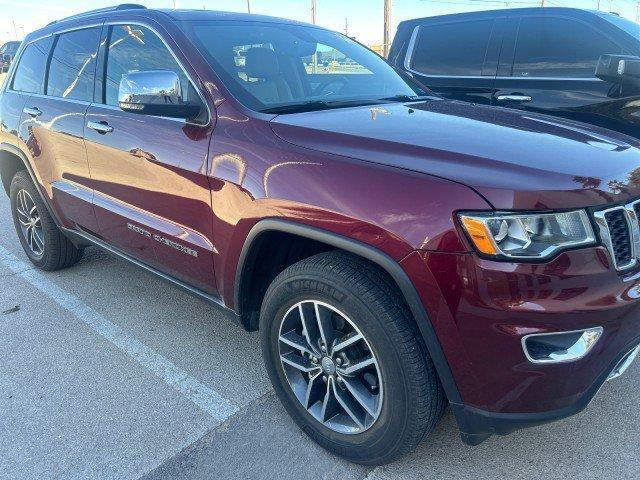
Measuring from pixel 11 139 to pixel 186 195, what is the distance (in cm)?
250

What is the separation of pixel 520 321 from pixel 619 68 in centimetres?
→ 303

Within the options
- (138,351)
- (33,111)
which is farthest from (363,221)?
(33,111)

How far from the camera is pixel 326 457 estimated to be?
2.29 m

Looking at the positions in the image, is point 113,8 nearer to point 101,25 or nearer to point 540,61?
point 101,25

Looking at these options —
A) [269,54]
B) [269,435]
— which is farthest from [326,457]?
[269,54]

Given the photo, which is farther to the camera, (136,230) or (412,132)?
(136,230)

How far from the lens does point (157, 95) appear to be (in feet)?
8.09

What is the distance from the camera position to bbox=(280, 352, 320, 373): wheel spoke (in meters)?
2.30

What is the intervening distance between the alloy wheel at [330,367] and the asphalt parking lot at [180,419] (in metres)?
0.21

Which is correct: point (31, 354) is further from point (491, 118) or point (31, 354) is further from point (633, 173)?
point (633, 173)

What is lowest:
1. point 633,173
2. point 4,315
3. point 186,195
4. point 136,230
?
point 4,315

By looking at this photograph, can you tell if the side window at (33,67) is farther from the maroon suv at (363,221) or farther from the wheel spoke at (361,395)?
the wheel spoke at (361,395)

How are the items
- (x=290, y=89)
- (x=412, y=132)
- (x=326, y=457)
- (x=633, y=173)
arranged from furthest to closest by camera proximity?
1. (x=290, y=89)
2. (x=326, y=457)
3. (x=412, y=132)
4. (x=633, y=173)

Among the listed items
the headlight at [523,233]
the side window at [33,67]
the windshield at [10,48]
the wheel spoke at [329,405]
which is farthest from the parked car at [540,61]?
the windshield at [10,48]
